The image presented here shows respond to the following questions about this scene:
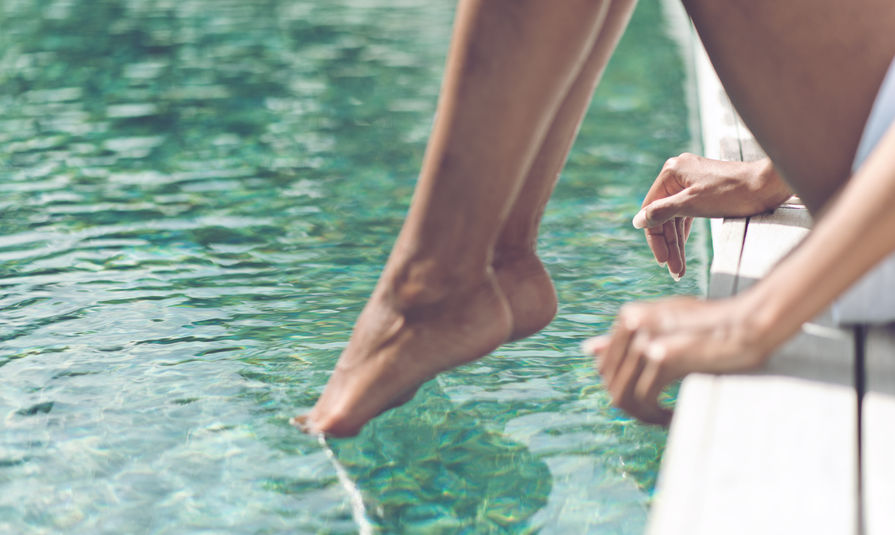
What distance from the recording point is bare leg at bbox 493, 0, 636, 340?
1.55 meters

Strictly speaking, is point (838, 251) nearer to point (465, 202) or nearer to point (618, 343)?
point (618, 343)

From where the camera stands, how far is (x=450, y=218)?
1336 mm

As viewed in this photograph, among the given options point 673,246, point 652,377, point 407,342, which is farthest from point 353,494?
point 673,246

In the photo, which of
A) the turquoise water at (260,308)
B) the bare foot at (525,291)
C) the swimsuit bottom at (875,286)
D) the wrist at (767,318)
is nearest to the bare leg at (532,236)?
the bare foot at (525,291)

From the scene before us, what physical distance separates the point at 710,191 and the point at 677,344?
0.87 metres

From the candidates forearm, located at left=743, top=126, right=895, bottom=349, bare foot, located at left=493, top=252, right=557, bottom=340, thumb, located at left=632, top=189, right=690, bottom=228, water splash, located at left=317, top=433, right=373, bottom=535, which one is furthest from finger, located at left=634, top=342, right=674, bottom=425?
thumb, located at left=632, top=189, right=690, bottom=228

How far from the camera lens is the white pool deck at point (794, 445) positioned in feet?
3.03

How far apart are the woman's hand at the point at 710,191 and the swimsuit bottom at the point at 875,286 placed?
578 mm

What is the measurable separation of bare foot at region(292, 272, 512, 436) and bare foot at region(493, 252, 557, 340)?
93 mm

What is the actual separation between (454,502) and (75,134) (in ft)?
11.0

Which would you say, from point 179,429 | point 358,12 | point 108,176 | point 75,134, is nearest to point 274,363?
point 179,429

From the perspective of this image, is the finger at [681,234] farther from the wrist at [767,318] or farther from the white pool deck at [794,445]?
the wrist at [767,318]

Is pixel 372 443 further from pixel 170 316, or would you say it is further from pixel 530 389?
pixel 170 316

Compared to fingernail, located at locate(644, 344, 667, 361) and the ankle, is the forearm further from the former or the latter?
the ankle
